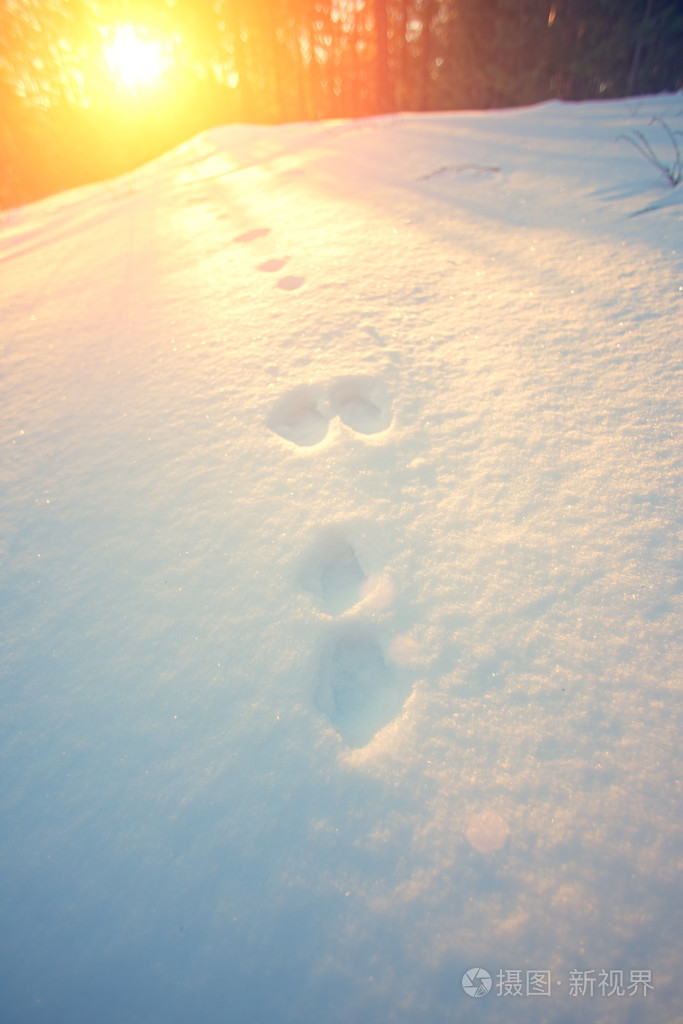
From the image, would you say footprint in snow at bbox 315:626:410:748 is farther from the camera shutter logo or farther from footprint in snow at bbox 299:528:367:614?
the camera shutter logo

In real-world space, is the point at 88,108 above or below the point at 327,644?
above

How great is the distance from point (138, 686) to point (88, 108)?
13.2m

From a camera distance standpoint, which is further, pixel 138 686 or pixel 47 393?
pixel 47 393

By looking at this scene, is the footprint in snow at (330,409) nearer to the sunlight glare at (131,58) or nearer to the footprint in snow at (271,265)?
the footprint in snow at (271,265)

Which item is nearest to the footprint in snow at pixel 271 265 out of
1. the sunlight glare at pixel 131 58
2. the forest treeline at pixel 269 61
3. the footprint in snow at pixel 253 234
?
the footprint in snow at pixel 253 234

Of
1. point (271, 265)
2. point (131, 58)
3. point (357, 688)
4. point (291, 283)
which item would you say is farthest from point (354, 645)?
point (131, 58)

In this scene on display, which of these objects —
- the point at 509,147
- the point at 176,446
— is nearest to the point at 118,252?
the point at 176,446

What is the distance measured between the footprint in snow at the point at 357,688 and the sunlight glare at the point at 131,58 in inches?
511

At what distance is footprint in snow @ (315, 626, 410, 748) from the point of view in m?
0.65

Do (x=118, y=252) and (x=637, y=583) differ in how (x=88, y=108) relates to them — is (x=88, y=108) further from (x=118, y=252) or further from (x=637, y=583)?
(x=637, y=583)

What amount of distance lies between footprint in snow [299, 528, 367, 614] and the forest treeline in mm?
8827

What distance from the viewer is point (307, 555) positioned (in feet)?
2.64

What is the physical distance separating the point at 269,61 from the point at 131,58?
13.3ft

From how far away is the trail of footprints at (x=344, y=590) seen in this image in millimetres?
669
